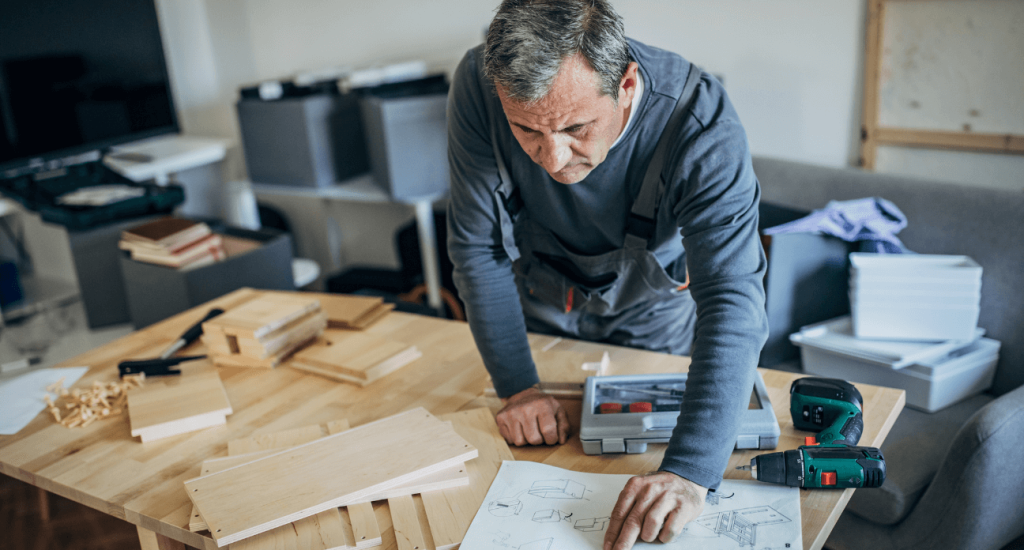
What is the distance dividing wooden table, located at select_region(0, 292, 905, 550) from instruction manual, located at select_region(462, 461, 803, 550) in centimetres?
3

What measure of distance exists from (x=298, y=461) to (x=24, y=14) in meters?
2.24

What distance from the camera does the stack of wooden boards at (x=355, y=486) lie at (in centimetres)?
92

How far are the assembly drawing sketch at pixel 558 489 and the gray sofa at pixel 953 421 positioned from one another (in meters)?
0.81

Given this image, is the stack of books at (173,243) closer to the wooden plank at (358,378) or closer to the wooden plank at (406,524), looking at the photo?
the wooden plank at (358,378)

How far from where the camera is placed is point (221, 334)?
1.45m

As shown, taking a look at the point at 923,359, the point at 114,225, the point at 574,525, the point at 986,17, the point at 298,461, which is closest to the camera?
the point at 574,525

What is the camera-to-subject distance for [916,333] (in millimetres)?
1795

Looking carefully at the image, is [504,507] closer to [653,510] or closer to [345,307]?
[653,510]

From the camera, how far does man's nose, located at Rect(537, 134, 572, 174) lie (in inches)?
38.8

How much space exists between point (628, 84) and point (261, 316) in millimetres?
898

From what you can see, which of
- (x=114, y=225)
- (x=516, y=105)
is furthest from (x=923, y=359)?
(x=114, y=225)

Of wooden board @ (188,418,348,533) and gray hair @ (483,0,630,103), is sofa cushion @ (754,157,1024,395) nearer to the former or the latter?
gray hair @ (483,0,630,103)

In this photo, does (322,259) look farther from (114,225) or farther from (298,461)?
(298,461)

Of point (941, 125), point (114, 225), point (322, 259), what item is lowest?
point (322, 259)
